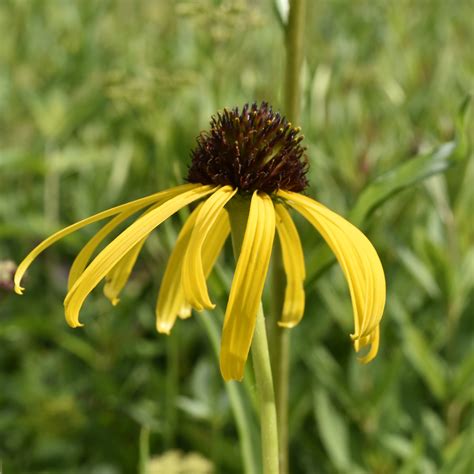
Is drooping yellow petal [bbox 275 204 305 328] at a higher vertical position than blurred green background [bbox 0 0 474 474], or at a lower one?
higher

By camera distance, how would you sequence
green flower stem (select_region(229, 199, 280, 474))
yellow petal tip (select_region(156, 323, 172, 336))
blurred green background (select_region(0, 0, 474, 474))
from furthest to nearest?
blurred green background (select_region(0, 0, 474, 474)) < yellow petal tip (select_region(156, 323, 172, 336)) < green flower stem (select_region(229, 199, 280, 474))

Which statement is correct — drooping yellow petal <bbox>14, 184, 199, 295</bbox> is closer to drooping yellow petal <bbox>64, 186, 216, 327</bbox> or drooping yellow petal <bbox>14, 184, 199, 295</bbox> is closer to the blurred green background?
drooping yellow petal <bbox>64, 186, 216, 327</bbox>

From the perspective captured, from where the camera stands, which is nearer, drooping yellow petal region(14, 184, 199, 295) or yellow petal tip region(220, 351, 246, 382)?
yellow petal tip region(220, 351, 246, 382)

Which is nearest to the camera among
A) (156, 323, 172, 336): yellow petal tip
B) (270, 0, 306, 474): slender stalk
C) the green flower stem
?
the green flower stem

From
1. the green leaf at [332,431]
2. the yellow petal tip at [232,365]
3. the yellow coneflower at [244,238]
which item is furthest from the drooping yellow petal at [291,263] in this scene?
the green leaf at [332,431]

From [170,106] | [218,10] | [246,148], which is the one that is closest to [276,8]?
[246,148]

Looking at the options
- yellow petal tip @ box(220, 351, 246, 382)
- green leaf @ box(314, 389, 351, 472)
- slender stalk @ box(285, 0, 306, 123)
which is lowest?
green leaf @ box(314, 389, 351, 472)

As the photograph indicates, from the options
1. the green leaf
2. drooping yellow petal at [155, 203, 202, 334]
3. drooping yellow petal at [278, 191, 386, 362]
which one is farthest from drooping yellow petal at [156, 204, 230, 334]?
the green leaf
